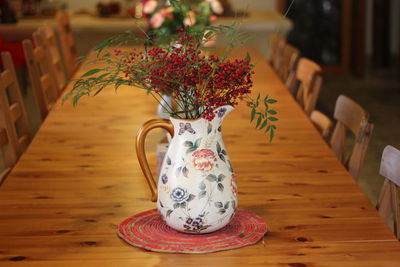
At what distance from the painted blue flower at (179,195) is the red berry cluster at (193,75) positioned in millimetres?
179

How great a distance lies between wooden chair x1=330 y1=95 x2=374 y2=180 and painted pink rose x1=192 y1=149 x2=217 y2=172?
0.86 meters

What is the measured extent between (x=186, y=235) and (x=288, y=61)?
97.1 inches

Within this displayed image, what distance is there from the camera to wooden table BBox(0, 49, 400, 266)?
5.28 ft

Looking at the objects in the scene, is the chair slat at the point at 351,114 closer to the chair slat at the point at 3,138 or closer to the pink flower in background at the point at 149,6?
Result: the chair slat at the point at 3,138

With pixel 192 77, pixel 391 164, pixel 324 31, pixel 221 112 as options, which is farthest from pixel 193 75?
pixel 324 31

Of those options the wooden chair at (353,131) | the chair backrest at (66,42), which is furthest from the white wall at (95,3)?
the wooden chair at (353,131)

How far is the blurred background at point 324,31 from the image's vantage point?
6.17 meters

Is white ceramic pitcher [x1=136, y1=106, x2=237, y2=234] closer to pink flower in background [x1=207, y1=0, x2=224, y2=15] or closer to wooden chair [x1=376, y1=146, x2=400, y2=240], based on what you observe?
wooden chair [x1=376, y1=146, x2=400, y2=240]

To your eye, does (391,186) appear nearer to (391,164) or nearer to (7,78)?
(391,164)

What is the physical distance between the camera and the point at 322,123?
9.40 ft

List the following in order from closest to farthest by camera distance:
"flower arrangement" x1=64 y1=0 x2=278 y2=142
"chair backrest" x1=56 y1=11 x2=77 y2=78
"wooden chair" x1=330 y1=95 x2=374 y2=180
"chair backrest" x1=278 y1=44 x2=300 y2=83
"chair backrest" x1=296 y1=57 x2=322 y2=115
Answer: "flower arrangement" x1=64 y1=0 x2=278 y2=142 < "wooden chair" x1=330 y1=95 x2=374 y2=180 < "chair backrest" x1=296 y1=57 x2=322 y2=115 < "chair backrest" x1=278 y1=44 x2=300 y2=83 < "chair backrest" x1=56 y1=11 x2=77 y2=78

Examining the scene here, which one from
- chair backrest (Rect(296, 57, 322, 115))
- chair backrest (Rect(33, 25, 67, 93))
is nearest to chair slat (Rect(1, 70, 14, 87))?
chair backrest (Rect(33, 25, 67, 93))

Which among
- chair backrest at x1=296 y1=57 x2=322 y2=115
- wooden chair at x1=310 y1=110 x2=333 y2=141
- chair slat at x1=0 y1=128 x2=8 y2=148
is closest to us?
chair slat at x1=0 y1=128 x2=8 y2=148

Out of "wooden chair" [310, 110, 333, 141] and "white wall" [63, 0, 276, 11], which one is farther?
"white wall" [63, 0, 276, 11]
